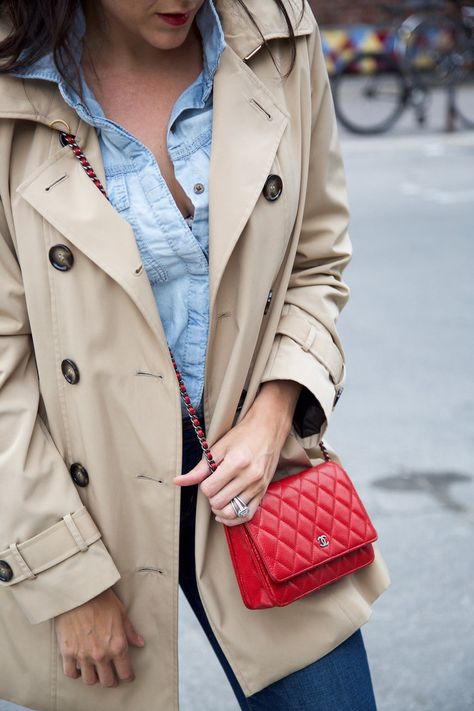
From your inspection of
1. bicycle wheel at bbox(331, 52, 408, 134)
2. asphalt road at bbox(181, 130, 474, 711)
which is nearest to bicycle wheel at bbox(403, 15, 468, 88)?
bicycle wheel at bbox(331, 52, 408, 134)

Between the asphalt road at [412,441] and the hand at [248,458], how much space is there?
4.91ft

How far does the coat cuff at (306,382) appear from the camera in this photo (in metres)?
1.74

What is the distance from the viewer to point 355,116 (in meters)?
12.0

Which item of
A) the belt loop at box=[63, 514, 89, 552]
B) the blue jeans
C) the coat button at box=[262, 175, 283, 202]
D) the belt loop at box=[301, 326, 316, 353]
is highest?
the coat button at box=[262, 175, 283, 202]

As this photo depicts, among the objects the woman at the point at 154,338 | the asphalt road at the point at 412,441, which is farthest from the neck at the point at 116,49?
the asphalt road at the point at 412,441

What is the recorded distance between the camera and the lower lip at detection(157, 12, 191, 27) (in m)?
1.64

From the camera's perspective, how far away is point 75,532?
5.38 ft

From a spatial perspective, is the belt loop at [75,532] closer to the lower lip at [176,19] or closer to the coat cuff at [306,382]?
the coat cuff at [306,382]

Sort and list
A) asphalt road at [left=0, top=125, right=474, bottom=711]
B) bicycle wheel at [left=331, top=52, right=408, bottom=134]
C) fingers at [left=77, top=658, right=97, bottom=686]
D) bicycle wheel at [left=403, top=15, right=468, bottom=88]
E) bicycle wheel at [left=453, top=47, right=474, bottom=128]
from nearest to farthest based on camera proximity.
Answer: fingers at [left=77, top=658, right=97, bottom=686]
asphalt road at [left=0, top=125, right=474, bottom=711]
bicycle wheel at [left=331, top=52, right=408, bottom=134]
bicycle wheel at [left=453, top=47, right=474, bottom=128]
bicycle wheel at [left=403, top=15, right=468, bottom=88]

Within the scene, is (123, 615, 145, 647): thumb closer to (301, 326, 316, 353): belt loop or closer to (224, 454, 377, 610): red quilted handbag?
(224, 454, 377, 610): red quilted handbag

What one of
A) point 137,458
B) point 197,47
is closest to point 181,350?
point 137,458

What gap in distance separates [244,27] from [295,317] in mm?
485

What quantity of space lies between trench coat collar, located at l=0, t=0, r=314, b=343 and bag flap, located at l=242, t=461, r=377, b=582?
0.35m

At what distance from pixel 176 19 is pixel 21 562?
33.7 inches
